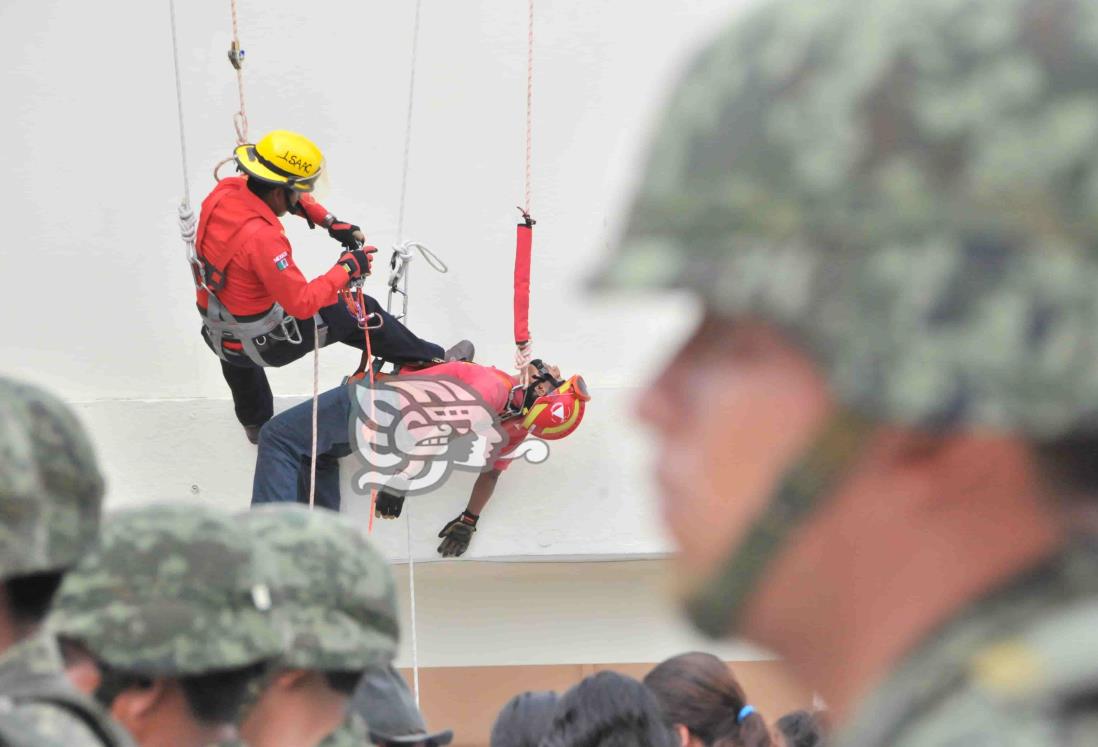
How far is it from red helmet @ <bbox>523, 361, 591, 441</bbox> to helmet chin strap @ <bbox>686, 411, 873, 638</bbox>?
570cm

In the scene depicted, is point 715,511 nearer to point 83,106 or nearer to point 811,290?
point 811,290

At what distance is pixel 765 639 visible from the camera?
0.81m

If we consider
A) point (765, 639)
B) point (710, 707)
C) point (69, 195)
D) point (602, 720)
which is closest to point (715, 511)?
point (765, 639)

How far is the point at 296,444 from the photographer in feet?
21.4

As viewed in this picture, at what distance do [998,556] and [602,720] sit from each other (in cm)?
206

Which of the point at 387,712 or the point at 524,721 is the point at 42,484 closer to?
the point at 387,712

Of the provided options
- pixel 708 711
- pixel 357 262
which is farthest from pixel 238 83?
pixel 708 711

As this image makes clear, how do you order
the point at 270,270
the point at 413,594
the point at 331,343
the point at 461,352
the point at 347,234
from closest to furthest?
the point at 270,270
the point at 347,234
the point at 331,343
the point at 461,352
the point at 413,594

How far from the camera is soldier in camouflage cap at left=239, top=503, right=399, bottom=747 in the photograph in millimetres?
1792

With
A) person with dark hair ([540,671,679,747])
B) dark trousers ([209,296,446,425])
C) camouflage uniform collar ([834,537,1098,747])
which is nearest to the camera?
camouflage uniform collar ([834,537,1098,747])

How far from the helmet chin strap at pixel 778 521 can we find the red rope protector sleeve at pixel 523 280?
223 inches

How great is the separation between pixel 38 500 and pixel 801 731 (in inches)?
97.3

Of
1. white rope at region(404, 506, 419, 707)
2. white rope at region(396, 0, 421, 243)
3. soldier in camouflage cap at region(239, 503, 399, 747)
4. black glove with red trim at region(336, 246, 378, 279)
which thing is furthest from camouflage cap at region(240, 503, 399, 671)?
white rope at region(396, 0, 421, 243)

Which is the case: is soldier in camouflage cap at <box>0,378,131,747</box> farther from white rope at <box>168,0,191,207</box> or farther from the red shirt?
white rope at <box>168,0,191,207</box>
